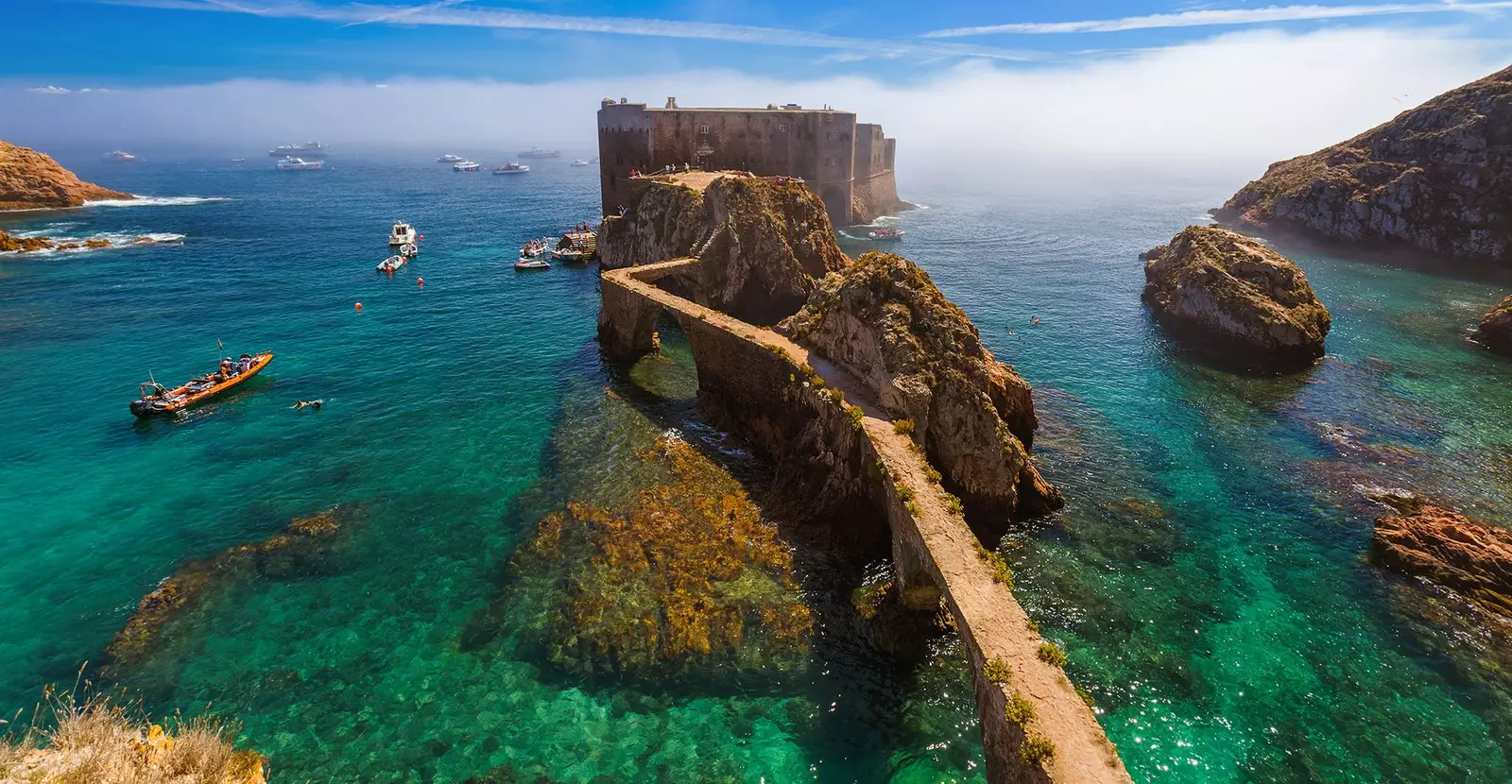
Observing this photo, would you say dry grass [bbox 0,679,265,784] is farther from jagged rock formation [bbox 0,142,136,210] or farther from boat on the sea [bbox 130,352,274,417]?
jagged rock formation [bbox 0,142,136,210]

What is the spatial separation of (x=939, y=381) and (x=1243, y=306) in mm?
39005

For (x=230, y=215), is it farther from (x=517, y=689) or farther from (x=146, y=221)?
(x=517, y=689)

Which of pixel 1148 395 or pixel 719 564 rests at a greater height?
pixel 1148 395

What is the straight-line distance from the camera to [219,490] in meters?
33.0

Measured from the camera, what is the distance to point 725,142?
8819 cm

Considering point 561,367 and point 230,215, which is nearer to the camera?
point 561,367

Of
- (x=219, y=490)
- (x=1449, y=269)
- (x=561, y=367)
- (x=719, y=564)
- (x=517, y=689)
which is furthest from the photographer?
(x=1449, y=269)

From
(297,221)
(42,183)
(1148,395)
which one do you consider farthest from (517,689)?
(42,183)

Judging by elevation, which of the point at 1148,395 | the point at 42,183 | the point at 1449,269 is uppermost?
the point at 42,183

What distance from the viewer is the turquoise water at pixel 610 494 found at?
66.5ft

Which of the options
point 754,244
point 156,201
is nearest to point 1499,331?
point 754,244

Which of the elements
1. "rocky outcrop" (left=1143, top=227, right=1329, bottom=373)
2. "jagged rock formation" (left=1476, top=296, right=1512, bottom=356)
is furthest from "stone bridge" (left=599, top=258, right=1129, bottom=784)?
"jagged rock formation" (left=1476, top=296, right=1512, bottom=356)

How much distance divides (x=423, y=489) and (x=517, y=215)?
343ft

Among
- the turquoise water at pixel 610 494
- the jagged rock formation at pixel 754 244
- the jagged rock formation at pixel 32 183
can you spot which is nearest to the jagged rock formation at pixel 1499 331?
the turquoise water at pixel 610 494
